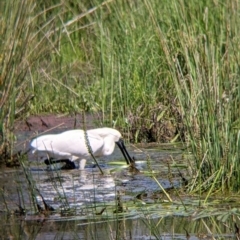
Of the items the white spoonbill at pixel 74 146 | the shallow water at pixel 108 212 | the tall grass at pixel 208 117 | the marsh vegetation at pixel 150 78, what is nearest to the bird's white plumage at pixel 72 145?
the white spoonbill at pixel 74 146

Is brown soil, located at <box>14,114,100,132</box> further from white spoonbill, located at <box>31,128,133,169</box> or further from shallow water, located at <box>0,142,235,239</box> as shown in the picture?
shallow water, located at <box>0,142,235,239</box>

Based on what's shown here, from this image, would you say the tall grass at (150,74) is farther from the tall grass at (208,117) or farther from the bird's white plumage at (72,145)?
the bird's white plumage at (72,145)

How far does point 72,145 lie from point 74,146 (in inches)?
0.8

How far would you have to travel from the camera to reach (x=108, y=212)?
6.02m

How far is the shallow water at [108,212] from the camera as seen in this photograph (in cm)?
548

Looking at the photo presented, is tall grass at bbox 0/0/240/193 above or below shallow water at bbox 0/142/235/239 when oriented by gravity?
above

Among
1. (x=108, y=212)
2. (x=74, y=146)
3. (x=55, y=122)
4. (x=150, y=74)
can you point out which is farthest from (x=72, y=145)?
(x=108, y=212)

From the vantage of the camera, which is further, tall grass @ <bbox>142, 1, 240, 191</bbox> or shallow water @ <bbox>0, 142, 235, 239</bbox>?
tall grass @ <bbox>142, 1, 240, 191</bbox>

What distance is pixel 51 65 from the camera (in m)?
12.4

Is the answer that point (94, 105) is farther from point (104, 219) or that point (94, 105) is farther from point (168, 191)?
point (104, 219)

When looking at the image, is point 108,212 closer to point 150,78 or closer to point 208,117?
point 208,117

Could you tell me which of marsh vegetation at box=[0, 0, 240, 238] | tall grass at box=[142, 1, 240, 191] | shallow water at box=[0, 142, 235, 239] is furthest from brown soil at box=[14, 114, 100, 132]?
tall grass at box=[142, 1, 240, 191]

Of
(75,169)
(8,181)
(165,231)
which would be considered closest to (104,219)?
(165,231)

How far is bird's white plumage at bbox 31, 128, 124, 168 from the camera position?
8.39 meters
